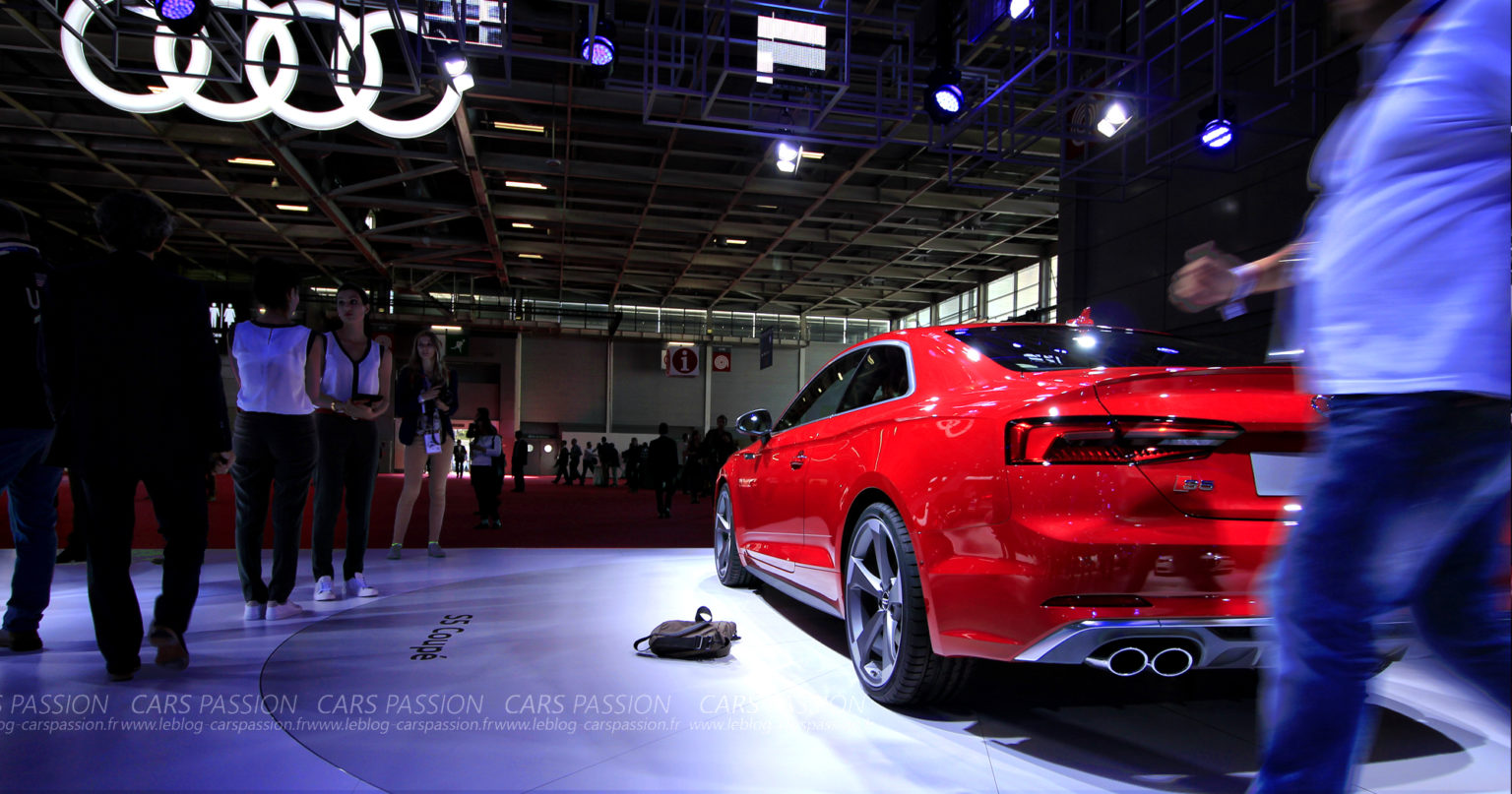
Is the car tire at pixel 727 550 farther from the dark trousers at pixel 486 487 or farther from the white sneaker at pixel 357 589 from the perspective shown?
the dark trousers at pixel 486 487

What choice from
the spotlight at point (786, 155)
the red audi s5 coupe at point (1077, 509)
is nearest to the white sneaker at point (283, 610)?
the red audi s5 coupe at point (1077, 509)

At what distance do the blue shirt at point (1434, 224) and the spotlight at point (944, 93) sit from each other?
24.4 feet

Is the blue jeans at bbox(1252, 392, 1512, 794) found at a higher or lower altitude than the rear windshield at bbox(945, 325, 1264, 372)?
lower

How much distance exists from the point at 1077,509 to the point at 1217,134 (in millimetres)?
7993

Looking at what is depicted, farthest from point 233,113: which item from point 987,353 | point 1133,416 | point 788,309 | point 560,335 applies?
point 788,309

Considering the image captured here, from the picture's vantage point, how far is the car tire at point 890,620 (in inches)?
94.6

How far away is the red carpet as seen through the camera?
24.7 feet

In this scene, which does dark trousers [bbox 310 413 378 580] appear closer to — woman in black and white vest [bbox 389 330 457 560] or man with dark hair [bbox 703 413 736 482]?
woman in black and white vest [bbox 389 330 457 560]

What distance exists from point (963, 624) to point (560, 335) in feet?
99.1

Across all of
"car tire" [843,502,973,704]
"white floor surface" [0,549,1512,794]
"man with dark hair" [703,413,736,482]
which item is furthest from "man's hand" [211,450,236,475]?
"man with dark hair" [703,413,736,482]

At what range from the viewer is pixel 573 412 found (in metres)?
31.8

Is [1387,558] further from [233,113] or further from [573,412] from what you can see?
[573,412]

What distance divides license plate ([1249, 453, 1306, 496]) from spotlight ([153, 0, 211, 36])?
784 cm

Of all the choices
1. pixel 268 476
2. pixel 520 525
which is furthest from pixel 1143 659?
pixel 520 525
